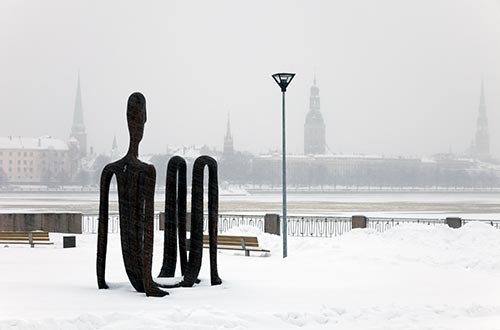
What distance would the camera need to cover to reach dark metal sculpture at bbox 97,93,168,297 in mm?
11820

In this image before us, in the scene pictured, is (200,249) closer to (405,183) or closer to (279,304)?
(279,304)

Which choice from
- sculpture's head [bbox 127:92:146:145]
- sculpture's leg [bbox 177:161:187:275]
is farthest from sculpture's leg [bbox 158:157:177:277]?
sculpture's head [bbox 127:92:146:145]

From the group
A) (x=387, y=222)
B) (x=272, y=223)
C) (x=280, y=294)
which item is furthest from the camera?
(x=387, y=222)

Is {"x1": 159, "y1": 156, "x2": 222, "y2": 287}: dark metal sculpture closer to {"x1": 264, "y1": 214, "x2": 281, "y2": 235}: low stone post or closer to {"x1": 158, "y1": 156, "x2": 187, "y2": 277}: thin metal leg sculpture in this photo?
{"x1": 158, "y1": 156, "x2": 187, "y2": 277}: thin metal leg sculpture

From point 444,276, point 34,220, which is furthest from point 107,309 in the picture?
→ point 34,220

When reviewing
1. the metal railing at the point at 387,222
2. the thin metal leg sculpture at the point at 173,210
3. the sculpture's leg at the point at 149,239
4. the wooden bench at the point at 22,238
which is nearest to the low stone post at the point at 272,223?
the metal railing at the point at 387,222

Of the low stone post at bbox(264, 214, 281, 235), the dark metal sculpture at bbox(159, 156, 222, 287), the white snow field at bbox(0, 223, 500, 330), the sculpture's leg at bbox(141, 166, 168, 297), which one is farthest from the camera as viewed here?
the low stone post at bbox(264, 214, 281, 235)

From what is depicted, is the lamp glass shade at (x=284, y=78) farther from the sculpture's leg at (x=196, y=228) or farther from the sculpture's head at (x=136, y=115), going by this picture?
the sculpture's head at (x=136, y=115)

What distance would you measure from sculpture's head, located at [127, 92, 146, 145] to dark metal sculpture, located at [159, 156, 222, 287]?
45.6 inches

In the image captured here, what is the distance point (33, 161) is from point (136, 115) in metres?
143

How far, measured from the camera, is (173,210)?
13312 millimetres

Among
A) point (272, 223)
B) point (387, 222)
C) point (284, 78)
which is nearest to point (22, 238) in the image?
point (284, 78)

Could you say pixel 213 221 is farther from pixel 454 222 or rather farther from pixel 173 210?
pixel 454 222

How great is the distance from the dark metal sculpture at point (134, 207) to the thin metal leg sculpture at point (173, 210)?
1.13 meters
